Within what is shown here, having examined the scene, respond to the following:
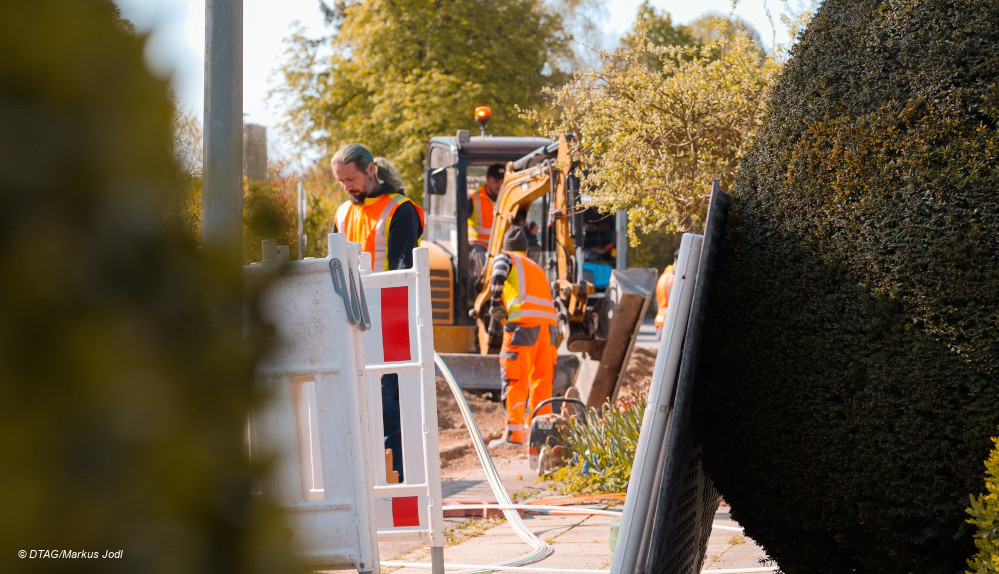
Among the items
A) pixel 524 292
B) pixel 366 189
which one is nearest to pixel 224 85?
pixel 366 189

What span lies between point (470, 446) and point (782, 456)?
677 cm

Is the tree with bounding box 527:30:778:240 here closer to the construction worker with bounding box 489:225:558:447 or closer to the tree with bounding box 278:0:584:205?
the construction worker with bounding box 489:225:558:447

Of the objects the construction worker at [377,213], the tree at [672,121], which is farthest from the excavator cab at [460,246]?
the construction worker at [377,213]

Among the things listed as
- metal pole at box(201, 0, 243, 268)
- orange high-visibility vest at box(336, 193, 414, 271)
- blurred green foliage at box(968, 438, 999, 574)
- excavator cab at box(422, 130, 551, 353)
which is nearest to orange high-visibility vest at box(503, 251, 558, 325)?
orange high-visibility vest at box(336, 193, 414, 271)

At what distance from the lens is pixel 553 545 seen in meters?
5.29

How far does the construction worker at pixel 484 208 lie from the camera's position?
13508 millimetres

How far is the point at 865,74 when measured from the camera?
9.82 feet

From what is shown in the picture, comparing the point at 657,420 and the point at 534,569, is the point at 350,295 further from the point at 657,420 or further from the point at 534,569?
the point at 534,569

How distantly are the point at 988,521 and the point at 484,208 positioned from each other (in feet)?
38.1

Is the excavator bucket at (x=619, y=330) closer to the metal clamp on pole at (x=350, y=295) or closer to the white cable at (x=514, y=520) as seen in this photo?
the white cable at (x=514, y=520)

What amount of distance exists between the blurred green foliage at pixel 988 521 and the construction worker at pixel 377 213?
378 cm

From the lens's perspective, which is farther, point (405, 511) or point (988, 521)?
point (405, 511)

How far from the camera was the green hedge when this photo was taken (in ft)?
8.86

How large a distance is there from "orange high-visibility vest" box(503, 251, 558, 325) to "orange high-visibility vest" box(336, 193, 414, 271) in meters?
3.36
